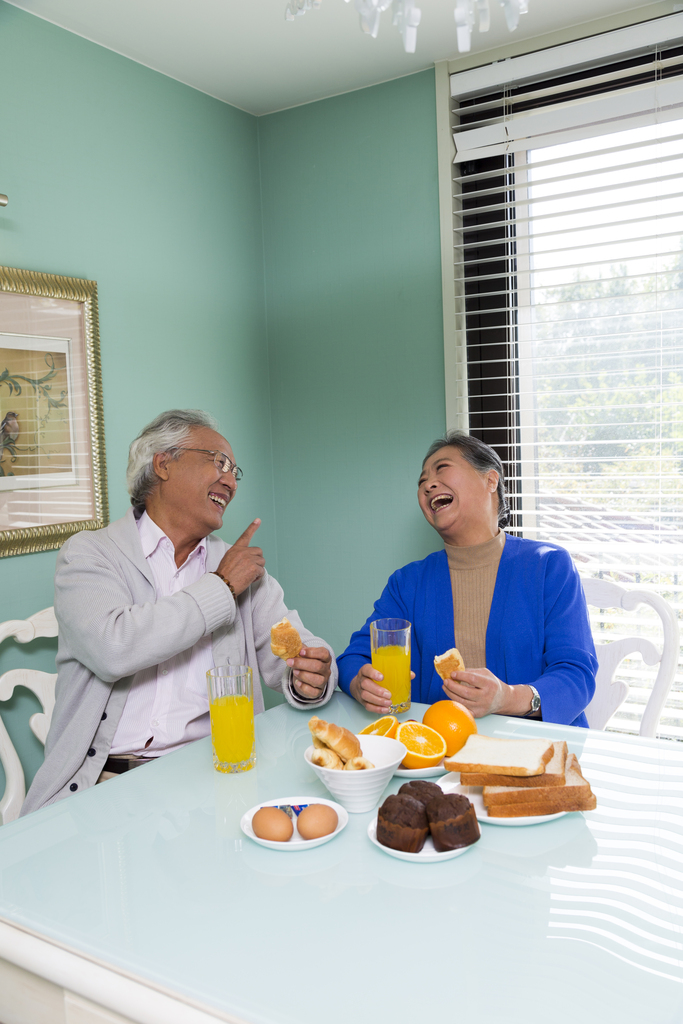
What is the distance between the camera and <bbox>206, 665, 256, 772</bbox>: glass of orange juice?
1.23 meters

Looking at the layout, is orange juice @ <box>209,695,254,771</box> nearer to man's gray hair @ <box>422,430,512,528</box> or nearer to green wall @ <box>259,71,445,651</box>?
man's gray hair @ <box>422,430,512,528</box>

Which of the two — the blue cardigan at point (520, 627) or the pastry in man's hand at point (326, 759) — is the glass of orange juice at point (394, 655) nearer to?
the blue cardigan at point (520, 627)

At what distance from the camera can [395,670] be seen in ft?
4.73

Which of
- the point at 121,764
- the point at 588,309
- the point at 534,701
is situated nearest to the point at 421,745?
the point at 534,701

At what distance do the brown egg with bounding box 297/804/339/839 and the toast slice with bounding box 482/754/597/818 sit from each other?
8.2 inches

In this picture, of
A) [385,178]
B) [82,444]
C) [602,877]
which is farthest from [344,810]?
[385,178]

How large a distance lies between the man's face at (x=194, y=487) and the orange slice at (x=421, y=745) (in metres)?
0.75

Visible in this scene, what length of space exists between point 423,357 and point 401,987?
2.09 meters

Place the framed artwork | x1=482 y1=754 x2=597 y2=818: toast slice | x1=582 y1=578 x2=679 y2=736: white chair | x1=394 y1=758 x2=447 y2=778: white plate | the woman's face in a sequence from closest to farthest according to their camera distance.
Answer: x1=482 y1=754 x2=597 y2=818: toast slice
x1=394 y1=758 x2=447 y2=778: white plate
x1=582 y1=578 x2=679 y2=736: white chair
the woman's face
the framed artwork

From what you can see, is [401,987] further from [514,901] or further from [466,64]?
[466,64]

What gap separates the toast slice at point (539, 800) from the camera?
40.1 inches

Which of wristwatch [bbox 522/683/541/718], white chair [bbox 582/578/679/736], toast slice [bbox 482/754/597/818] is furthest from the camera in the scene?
white chair [bbox 582/578/679/736]

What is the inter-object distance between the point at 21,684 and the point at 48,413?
69 centimetres

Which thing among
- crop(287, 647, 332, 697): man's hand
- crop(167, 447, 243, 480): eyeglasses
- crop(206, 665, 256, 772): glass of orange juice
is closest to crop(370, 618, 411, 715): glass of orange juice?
crop(287, 647, 332, 697): man's hand
